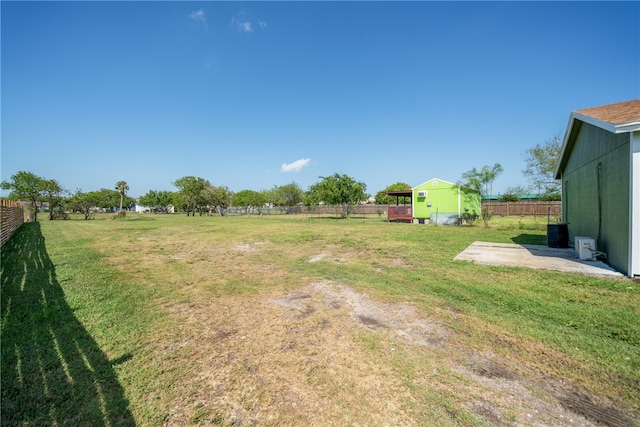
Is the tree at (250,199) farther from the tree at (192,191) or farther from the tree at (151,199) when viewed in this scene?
the tree at (151,199)

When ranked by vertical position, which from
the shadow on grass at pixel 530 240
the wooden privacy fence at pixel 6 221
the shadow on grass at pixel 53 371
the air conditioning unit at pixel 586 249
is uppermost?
the wooden privacy fence at pixel 6 221

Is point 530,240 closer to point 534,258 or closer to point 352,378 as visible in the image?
point 534,258

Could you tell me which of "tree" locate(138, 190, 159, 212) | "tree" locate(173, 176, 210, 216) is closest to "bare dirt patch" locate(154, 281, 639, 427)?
"tree" locate(173, 176, 210, 216)

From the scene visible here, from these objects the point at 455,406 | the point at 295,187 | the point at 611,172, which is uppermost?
the point at 295,187

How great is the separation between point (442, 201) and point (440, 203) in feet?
0.64

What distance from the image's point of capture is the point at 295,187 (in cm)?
5588

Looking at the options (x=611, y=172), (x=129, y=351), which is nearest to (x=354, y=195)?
(x=611, y=172)

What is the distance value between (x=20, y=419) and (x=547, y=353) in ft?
14.3

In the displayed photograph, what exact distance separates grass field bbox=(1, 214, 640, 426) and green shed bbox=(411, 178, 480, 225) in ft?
48.4

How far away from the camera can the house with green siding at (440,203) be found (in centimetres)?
1925

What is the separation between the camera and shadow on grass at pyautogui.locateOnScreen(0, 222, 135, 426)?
193 centimetres

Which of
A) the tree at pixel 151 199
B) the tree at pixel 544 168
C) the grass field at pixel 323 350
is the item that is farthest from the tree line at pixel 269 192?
the tree at pixel 151 199

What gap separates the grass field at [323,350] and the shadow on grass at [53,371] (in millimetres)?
14

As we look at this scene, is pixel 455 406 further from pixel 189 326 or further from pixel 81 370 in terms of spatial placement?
pixel 81 370
